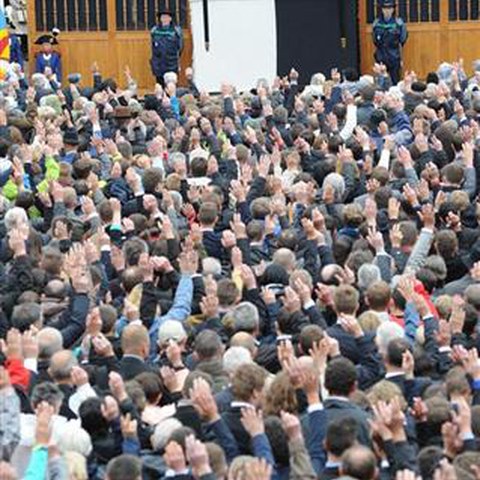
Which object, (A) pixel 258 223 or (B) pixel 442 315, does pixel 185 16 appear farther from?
(B) pixel 442 315

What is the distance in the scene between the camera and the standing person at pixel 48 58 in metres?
29.5

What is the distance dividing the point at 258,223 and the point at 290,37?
14577 millimetres

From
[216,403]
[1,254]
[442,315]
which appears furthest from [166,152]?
[216,403]

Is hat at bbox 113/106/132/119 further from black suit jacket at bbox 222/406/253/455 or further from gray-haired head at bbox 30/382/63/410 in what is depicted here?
black suit jacket at bbox 222/406/253/455

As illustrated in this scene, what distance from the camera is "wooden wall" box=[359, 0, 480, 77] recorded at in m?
29.8

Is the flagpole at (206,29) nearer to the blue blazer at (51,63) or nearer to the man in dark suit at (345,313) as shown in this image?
the blue blazer at (51,63)

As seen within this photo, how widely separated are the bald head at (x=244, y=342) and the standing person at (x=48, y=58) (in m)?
17.8

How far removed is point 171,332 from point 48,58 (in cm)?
1767

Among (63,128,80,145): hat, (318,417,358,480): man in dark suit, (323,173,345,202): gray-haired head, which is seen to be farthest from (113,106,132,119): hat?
(318,417,358,480): man in dark suit

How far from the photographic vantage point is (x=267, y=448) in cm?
970

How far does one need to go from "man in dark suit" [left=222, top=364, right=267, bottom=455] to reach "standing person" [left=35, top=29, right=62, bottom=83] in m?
19.2

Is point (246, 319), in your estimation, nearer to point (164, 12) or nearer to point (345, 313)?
point (345, 313)

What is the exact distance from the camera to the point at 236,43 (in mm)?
29906

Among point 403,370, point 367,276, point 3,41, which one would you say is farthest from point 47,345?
point 3,41
